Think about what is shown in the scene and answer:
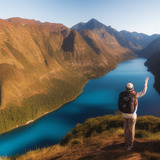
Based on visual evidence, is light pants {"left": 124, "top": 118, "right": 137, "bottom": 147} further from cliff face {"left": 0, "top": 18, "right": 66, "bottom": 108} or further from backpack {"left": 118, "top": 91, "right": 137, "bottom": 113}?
cliff face {"left": 0, "top": 18, "right": 66, "bottom": 108}

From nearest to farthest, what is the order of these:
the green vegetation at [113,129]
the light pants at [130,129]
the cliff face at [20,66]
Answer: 1. the light pants at [130,129]
2. the green vegetation at [113,129]
3. the cliff face at [20,66]

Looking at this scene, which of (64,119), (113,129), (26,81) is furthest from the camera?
(26,81)

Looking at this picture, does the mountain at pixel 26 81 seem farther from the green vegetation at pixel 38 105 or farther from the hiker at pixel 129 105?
the hiker at pixel 129 105

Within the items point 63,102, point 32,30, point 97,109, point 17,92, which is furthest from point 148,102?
point 32,30

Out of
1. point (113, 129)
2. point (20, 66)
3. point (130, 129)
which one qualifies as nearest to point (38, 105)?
point (20, 66)

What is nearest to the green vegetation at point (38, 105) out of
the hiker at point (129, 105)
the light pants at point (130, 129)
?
the light pants at point (130, 129)

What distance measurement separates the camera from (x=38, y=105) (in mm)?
99750

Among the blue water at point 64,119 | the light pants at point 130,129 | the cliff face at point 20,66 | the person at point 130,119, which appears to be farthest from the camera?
the cliff face at point 20,66

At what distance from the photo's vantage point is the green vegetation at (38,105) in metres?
81.6

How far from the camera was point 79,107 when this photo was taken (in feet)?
339

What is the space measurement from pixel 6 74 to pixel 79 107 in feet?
177

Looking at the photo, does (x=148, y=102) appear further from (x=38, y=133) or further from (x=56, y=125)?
(x=38, y=133)

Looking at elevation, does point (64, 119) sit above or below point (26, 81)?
below

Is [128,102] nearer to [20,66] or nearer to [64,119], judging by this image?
[64,119]
